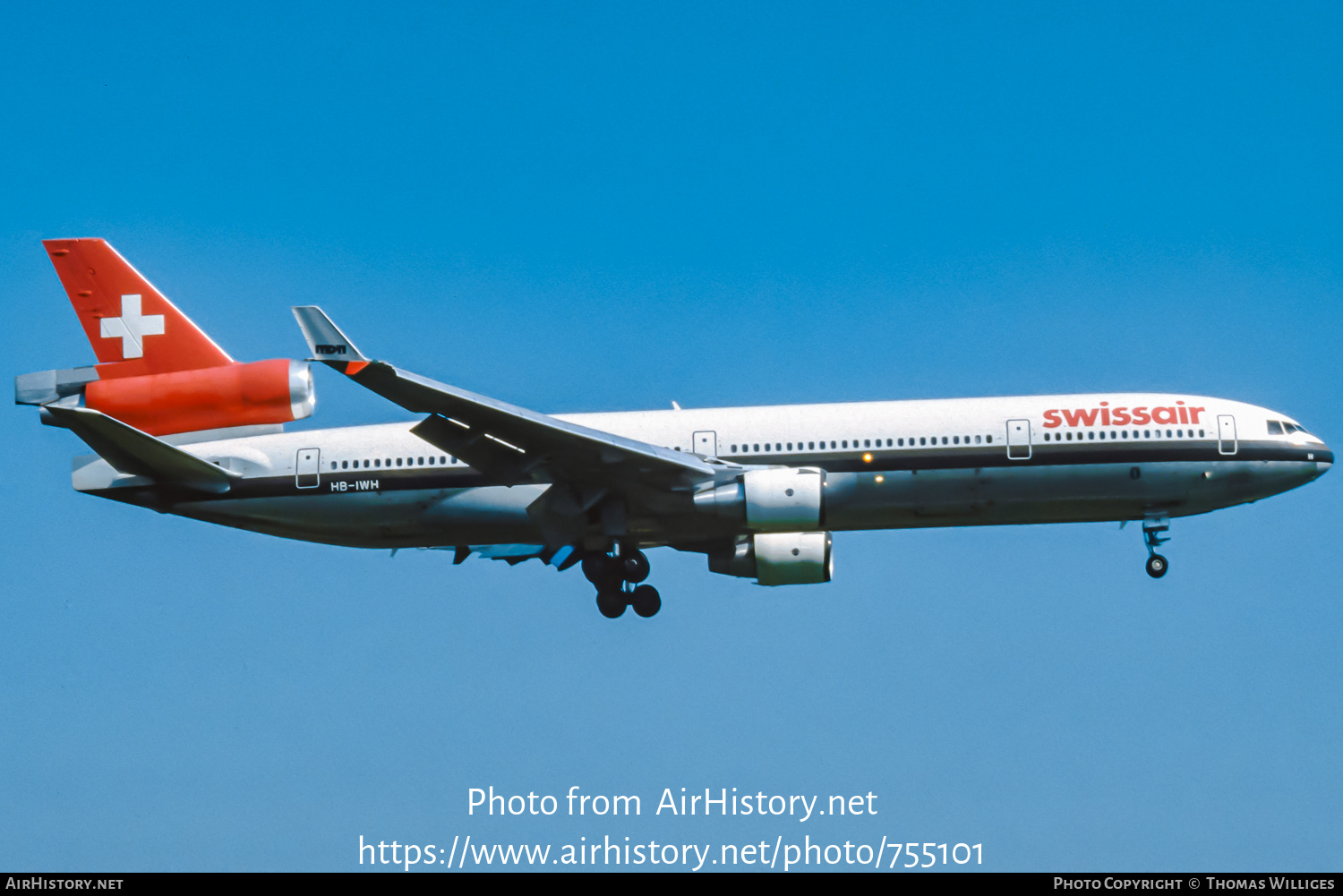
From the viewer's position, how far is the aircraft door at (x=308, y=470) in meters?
32.2

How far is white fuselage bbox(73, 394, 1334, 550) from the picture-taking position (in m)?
30.9

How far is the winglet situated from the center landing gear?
1778 centimetres

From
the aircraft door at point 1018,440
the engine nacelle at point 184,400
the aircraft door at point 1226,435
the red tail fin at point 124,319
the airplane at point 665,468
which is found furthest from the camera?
the red tail fin at point 124,319

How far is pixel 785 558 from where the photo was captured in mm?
30531

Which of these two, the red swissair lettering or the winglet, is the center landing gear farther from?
the winglet

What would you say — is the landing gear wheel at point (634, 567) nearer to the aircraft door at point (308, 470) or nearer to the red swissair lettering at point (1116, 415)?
the aircraft door at point (308, 470)

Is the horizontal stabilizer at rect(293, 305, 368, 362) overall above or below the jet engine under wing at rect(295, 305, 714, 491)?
above

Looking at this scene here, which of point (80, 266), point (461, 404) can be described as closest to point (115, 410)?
point (80, 266)

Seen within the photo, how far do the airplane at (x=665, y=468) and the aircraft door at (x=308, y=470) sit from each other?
0.03 metres

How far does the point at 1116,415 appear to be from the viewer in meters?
31.5

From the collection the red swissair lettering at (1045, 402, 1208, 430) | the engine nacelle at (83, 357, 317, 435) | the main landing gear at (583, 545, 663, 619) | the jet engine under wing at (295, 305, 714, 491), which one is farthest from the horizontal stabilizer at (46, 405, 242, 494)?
the red swissair lettering at (1045, 402, 1208, 430)

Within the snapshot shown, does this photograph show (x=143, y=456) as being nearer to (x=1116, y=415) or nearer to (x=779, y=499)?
(x=779, y=499)

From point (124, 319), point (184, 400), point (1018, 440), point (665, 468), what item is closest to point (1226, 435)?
point (1018, 440)

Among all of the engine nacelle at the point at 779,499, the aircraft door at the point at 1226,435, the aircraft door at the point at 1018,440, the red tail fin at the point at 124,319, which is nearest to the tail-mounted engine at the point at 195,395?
the red tail fin at the point at 124,319
